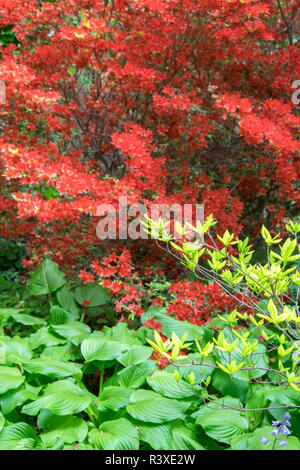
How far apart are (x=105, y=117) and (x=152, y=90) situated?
1.33 feet

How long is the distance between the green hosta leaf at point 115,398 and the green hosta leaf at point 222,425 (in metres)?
0.37

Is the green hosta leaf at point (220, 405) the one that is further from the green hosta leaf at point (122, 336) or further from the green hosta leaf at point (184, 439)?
the green hosta leaf at point (122, 336)

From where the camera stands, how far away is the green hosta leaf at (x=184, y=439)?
207cm

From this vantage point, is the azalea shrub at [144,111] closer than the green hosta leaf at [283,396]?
No

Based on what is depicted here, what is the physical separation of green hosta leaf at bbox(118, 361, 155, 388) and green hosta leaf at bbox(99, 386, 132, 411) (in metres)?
0.09

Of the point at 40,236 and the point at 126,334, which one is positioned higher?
the point at 40,236

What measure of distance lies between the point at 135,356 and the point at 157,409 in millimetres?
411
